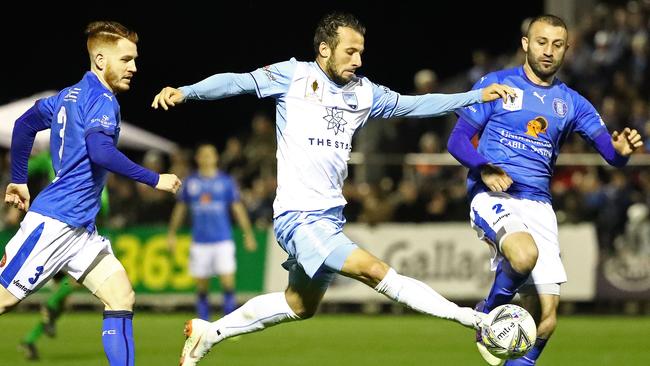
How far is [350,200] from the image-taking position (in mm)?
20047

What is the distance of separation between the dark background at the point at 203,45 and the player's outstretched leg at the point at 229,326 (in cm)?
2025

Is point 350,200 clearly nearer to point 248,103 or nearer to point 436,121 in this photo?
point 436,121

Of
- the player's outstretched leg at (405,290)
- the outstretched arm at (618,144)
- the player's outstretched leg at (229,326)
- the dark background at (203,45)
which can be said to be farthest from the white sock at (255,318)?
the dark background at (203,45)

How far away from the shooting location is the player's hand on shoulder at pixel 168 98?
779 cm

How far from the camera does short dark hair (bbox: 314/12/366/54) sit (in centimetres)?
852

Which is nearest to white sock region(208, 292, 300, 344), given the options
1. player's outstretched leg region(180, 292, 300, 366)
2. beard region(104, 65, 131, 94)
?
player's outstretched leg region(180, 292, 300, 366)

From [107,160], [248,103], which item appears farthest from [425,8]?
[107,160]

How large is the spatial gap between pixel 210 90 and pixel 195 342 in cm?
194

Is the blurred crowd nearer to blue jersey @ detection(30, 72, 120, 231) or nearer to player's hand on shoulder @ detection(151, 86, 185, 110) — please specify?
blue jersey @ detection(30, 72, 120, 231)

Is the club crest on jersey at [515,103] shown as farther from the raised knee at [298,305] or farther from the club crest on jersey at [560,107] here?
the raised knee at [298,305]

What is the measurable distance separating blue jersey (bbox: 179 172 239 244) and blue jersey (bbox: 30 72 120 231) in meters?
8.64

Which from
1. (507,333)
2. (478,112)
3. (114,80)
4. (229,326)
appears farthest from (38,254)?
(478,112)

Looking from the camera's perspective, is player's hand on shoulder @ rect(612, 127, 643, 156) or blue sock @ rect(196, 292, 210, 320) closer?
player's hand on shoulder @ rect(612, 127, 643, 156)

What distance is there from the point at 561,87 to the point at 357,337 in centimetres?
627
